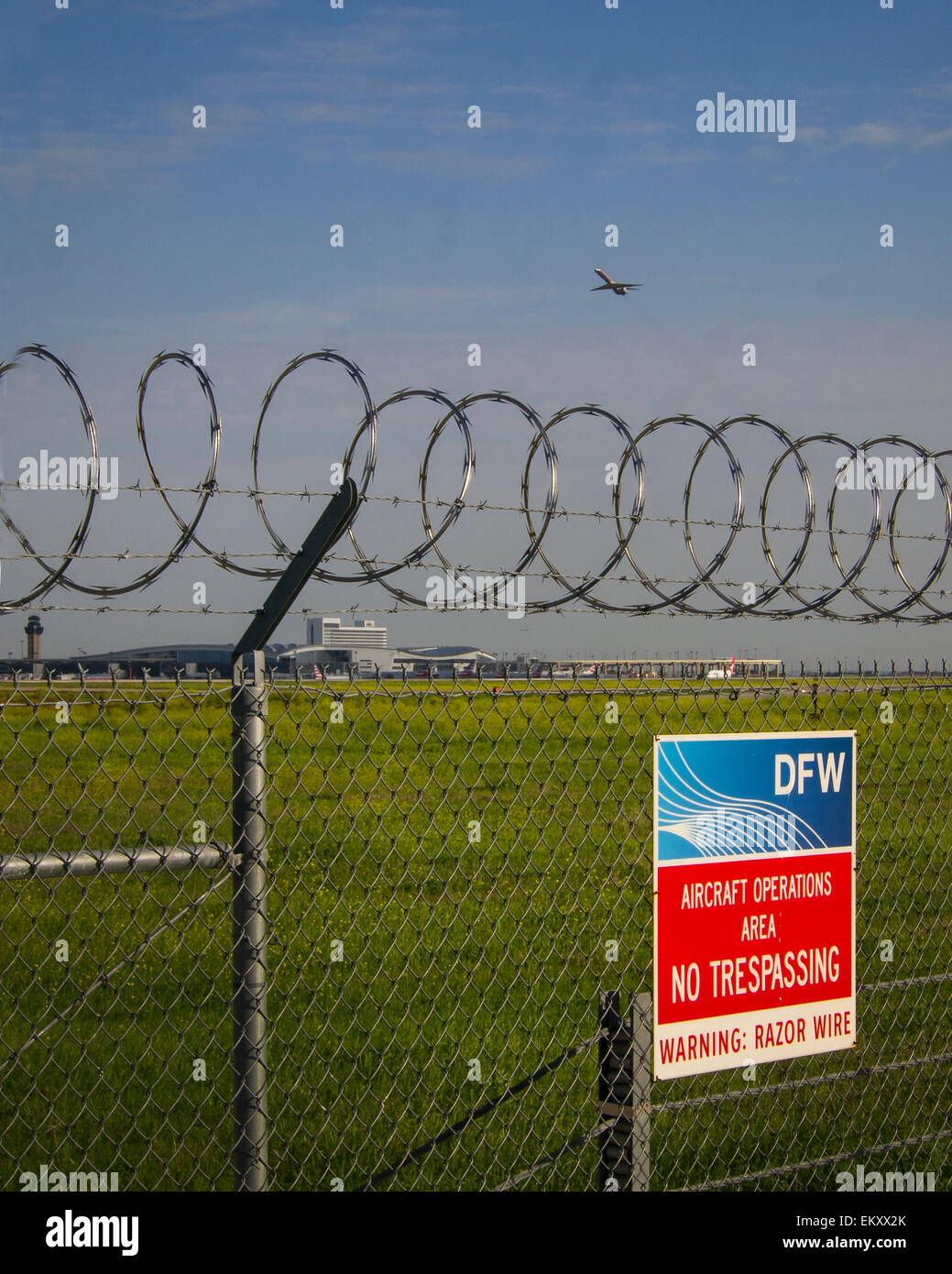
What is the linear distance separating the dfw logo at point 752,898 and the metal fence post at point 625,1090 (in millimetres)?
79

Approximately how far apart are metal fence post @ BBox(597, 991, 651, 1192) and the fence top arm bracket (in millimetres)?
1649

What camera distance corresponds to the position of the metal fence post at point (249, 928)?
10.2 ft

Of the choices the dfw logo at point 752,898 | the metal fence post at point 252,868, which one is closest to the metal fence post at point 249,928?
the metal fence post at point 252,868

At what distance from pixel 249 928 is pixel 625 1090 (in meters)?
1.50

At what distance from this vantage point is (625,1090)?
151 inches

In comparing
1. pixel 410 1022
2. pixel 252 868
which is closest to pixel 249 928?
pixel 252 868

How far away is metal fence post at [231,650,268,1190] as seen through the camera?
311cm

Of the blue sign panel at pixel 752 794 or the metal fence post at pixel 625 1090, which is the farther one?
the blue sign panel at pixel 752 794

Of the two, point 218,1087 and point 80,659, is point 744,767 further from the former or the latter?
point 218,1087

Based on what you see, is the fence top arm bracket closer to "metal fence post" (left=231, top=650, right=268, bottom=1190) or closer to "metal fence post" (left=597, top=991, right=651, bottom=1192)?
"metal fence post" (left=231, top=650, right=268, bottom=1190)

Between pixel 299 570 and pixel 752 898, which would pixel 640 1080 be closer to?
pixel 752 898

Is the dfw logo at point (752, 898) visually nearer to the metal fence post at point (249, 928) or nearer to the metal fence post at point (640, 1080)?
the metal fence post at point (640, 1080)

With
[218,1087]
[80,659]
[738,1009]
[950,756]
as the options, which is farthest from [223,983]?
[950,756]
